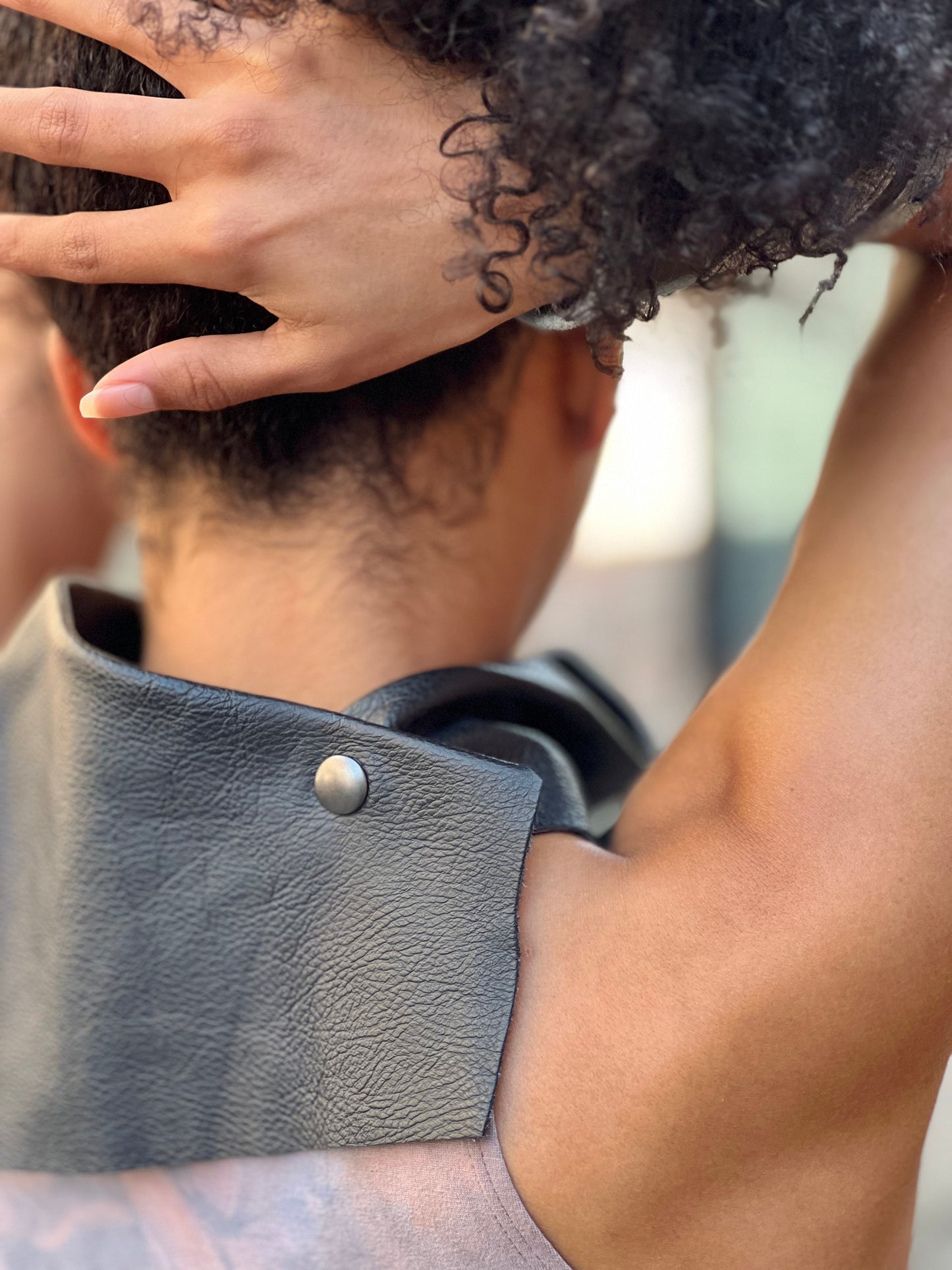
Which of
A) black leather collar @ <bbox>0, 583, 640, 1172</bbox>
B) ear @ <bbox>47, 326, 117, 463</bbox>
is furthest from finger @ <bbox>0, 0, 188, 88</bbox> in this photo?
black leather collar @ <bbox>0, 583, 640, 1172</bbox>

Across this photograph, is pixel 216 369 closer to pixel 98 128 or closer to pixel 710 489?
pixel 98 128

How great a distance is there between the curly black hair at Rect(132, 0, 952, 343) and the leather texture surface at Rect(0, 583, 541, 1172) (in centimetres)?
32

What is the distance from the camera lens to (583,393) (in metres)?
0.83

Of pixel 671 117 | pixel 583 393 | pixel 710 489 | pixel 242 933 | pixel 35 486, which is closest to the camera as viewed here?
pixel 671 117

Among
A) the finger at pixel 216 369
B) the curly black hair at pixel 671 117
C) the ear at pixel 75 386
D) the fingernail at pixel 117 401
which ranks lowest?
the ear at pixel 75 386

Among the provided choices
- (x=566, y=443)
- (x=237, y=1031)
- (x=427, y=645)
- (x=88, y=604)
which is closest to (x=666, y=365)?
(x=566, y=443)

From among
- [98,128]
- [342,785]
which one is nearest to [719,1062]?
[342,785]

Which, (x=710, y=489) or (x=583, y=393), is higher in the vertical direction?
(x=583, y=393)

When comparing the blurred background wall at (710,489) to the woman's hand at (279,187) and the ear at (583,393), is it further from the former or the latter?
the woman's hand at (279,187)

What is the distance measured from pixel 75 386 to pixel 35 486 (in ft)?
2.02

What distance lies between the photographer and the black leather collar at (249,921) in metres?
0.65

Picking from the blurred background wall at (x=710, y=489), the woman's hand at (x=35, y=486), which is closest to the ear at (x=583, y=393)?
the blurred background wall at (x=710, y=489)

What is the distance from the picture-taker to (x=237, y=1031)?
27.8 inches

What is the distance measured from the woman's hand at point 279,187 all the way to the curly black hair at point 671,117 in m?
0.02
